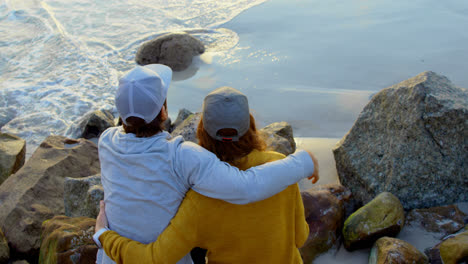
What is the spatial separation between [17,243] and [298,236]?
2646mm

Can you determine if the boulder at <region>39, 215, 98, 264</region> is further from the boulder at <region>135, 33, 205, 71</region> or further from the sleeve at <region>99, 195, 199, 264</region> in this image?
the boulder at <region>135, 33, 205, 71</region>

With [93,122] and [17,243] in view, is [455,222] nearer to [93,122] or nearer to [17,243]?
[17,243]

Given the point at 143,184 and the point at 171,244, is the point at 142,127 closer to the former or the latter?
the point at 143,184

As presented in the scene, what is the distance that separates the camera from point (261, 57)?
6.97 m

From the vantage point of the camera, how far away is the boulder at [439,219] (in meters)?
2.91

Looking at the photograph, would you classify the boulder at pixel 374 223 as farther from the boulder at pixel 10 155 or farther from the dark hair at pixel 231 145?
the boulder at pixel 10 155

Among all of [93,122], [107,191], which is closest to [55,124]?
[93,122]

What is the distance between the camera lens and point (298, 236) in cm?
199

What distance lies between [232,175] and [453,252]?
163cm

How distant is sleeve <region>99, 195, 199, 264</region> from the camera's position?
1755 millimetres

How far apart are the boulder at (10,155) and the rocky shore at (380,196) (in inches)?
36.4

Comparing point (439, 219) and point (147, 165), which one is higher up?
point (147, 165)

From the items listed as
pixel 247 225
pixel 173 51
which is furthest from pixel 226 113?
pixel 173 51

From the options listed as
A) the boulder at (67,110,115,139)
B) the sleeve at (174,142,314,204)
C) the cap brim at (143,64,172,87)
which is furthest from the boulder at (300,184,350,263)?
the boulder at (67,110,115,139)
